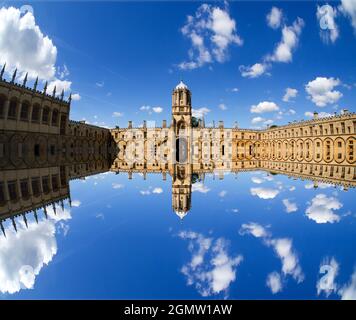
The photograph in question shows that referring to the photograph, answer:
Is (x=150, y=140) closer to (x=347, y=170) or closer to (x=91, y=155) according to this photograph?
(x=91, y=155)

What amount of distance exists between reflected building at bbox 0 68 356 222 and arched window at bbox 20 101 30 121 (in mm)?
28

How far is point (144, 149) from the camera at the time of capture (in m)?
90.6

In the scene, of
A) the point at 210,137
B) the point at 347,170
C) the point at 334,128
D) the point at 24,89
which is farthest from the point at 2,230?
the point at 210,137

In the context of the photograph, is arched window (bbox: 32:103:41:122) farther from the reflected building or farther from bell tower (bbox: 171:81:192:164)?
bell tower (bbox: 171:81:192:164)

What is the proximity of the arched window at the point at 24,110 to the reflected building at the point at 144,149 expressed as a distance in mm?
28

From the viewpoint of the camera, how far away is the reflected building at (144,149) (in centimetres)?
3232

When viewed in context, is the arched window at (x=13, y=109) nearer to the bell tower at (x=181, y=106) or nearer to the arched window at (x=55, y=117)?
Result: the arched window at (x=55, y=117)

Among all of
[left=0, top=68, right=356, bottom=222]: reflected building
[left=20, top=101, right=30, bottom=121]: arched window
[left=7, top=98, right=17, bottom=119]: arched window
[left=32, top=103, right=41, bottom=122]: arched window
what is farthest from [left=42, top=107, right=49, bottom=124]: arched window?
[left=7, top=98, right=17, bottom=119]: arched window

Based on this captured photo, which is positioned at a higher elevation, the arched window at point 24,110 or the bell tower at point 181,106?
the bell tower at point 181,106

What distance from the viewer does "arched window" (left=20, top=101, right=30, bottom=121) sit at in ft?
129

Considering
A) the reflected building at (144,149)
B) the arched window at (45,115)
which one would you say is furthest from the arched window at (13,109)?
the arched window at (45,115)

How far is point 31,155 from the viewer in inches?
1622

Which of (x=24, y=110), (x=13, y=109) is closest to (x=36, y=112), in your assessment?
(x=24, y=110)

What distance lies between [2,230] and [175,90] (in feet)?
239
